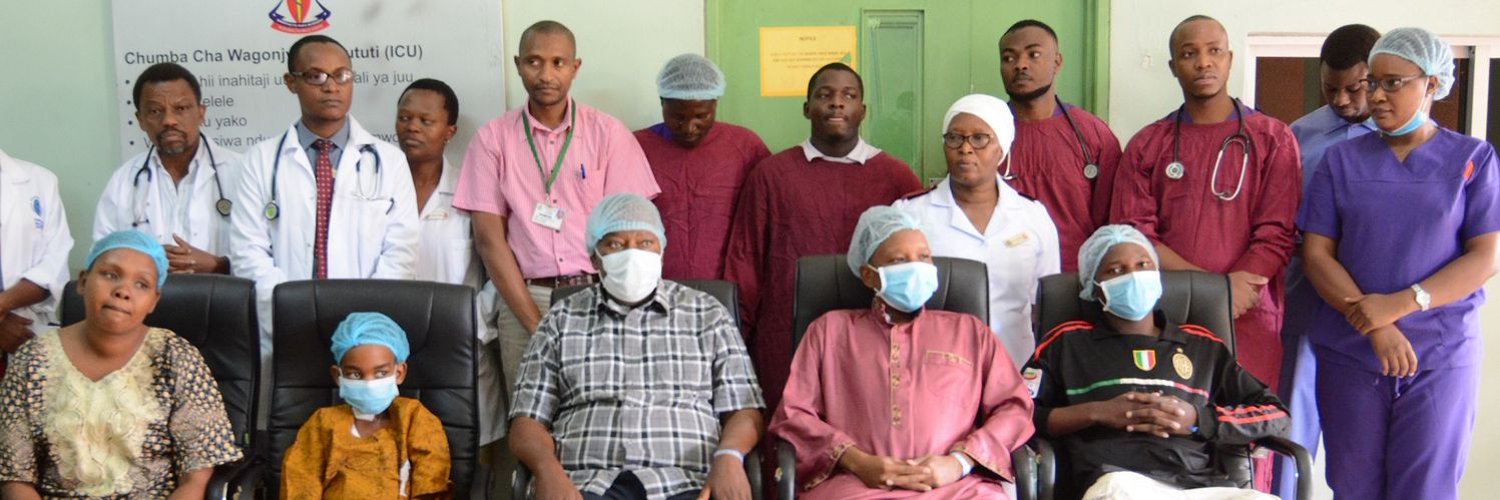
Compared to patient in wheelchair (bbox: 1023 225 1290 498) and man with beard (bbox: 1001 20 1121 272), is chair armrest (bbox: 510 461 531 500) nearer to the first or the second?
patient in wheelchair (bbox: 1023 225 1290 498)

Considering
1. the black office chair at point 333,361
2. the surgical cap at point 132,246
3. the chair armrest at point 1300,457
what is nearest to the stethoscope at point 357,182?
the black office chair at point 333,361

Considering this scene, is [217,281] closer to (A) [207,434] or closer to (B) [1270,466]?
(A) [207,434]

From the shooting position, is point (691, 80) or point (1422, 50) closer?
Result: point (1422, 50)

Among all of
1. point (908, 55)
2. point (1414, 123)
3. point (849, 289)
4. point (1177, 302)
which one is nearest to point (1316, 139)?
point (1414, 123)

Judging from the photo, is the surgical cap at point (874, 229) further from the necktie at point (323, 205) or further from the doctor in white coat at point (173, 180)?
the doctor in white coat at point (173, 180)

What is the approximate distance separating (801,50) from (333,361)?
7.12ft

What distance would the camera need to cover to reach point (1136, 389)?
115 inches

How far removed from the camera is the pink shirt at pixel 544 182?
3.63 meters

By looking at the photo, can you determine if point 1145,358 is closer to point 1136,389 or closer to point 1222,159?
point 1136,389

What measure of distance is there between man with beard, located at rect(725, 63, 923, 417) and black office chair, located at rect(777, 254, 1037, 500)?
0.51 meters

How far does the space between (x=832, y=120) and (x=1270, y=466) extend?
165 centimetres

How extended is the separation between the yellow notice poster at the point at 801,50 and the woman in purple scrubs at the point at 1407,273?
176 centimetres

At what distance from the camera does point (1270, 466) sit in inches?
128

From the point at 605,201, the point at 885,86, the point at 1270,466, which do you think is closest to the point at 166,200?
the point at 605,201
